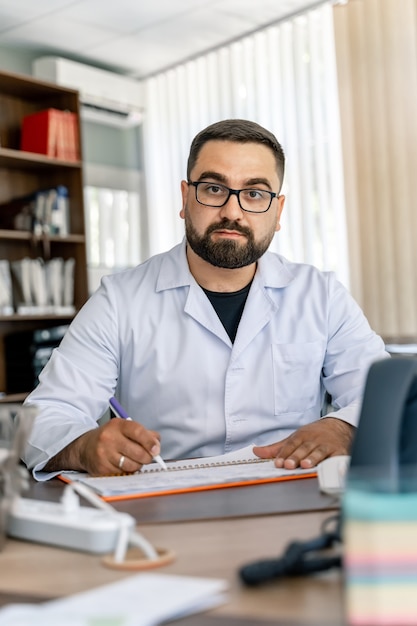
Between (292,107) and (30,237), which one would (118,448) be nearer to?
(30,237)

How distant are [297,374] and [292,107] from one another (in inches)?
130

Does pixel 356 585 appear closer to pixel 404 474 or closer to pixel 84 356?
pixel 404 474

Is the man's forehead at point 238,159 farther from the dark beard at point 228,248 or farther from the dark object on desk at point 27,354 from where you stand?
the dark object on desk at point 27,354

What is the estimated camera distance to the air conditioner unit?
517 cm

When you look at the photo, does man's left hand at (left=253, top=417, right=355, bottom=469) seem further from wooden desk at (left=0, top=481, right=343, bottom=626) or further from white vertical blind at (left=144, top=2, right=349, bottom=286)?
white vertical blind at (left=144, top=2, right=349, bottom=286)

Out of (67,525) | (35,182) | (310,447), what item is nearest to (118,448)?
(310,447)

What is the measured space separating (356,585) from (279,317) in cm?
149

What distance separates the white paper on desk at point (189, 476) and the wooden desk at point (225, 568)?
0.22 m

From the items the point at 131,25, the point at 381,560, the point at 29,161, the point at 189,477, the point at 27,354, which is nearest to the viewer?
the point at 381,560

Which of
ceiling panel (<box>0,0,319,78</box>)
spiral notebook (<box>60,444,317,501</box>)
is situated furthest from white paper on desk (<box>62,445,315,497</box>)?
ceiling panel (<box>0,0,319,78</box>)

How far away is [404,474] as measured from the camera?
616 mm

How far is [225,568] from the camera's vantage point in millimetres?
839

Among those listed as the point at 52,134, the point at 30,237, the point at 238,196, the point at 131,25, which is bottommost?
the point at 238,196

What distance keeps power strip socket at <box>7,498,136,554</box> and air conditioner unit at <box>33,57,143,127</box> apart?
4.43 metres
